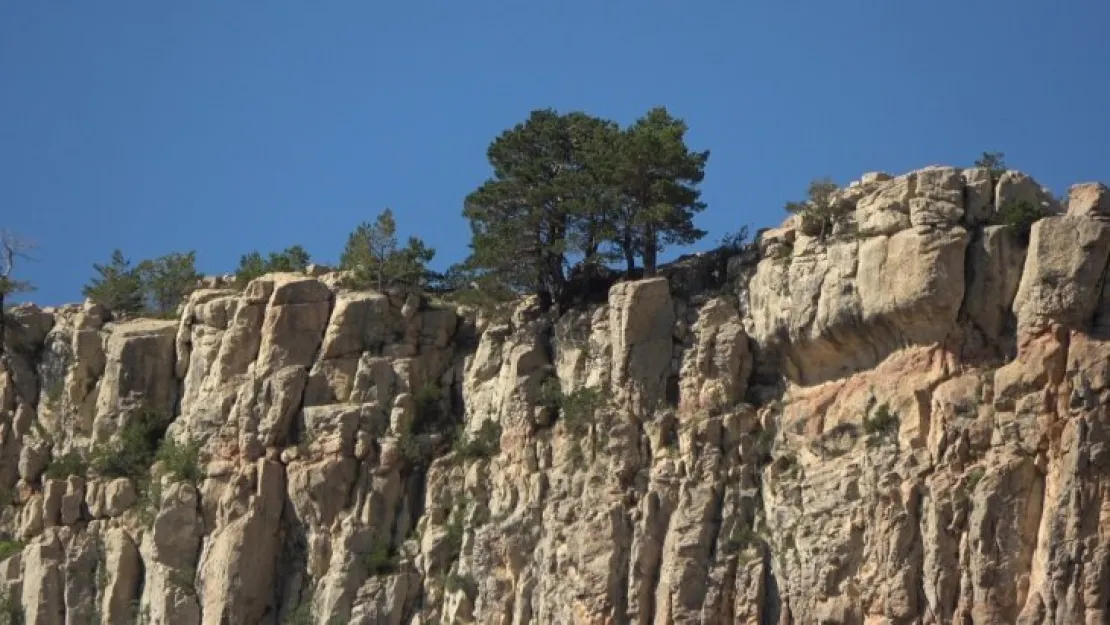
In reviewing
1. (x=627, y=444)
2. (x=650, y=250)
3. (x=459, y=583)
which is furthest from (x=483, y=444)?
(x=650, y=250)

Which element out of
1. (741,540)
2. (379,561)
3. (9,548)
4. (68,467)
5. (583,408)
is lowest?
(741,540)

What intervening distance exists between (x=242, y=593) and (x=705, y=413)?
15160 mm

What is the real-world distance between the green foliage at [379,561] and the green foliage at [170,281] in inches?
620

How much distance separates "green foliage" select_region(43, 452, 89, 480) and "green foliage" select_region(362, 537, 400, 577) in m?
11.8

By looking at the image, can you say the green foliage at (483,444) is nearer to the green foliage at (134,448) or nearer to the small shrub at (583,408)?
the small shrub at (583,408)

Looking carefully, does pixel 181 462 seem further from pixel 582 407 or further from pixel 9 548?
pixel 582 407

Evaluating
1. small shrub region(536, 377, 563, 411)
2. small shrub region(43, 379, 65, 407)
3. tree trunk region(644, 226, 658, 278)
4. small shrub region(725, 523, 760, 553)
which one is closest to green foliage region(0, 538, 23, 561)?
small shrub region(43, 379, 65, 407)

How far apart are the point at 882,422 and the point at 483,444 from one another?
13.6m

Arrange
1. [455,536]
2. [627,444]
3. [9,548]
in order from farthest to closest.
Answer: [9,548] → [455,536] → [627,444]

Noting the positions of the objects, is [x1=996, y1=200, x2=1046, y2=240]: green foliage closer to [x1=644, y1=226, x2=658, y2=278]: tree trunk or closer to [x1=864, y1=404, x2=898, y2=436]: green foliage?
[x1=864, y1=404, x2=898, y2=436]: green foliage

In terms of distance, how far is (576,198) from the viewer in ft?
289

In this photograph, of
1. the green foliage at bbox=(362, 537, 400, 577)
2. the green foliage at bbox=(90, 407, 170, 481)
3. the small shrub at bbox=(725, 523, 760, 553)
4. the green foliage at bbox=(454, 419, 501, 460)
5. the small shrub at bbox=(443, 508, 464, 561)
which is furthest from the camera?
the green foliage at bbox=(90, 407, 170, 481)

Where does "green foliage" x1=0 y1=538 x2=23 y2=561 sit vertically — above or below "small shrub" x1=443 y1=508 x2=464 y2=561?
above

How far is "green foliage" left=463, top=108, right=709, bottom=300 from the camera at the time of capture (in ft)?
287
